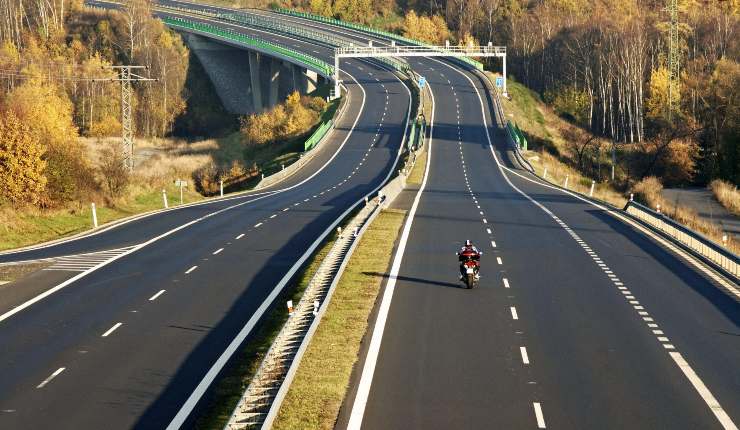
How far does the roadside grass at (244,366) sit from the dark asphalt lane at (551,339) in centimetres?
236

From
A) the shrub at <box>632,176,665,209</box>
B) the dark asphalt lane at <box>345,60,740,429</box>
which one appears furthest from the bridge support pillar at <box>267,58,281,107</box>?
the dark asphalt lane at <box>345,60,740,429</box>

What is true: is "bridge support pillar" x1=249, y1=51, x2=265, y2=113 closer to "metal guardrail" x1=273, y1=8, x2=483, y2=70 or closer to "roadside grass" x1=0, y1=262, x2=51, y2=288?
"metal guardrail" x1=273, y1=8, x2=483, y2=70

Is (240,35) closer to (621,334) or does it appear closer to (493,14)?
(493,14)

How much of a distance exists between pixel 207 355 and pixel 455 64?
124m

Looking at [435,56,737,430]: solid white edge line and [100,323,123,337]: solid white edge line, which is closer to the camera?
[435,56,737,430]: solid white edge line

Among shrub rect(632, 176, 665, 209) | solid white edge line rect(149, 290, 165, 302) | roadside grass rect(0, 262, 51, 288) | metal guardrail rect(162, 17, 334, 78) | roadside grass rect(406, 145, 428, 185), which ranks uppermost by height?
metal guardrail rect(162, 17, 334, 78)

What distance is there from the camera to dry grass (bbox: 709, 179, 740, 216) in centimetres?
6262

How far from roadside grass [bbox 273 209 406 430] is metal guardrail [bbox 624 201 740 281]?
985cm

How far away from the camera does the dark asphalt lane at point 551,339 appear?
17.1m

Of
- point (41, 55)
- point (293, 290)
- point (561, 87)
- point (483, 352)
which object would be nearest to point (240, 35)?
point (41, 55)

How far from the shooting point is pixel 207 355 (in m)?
21.7

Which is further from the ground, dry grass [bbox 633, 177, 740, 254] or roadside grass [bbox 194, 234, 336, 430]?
roadside grass [bbox 194, 234, 336, 430]

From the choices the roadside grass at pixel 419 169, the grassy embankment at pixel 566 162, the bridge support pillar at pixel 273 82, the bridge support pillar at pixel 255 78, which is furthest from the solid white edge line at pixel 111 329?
the bridge support pillar at pixel 273 82

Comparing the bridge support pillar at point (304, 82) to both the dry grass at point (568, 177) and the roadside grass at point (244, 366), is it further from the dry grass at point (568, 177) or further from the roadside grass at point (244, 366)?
the roadside grass at point (244, 366)
